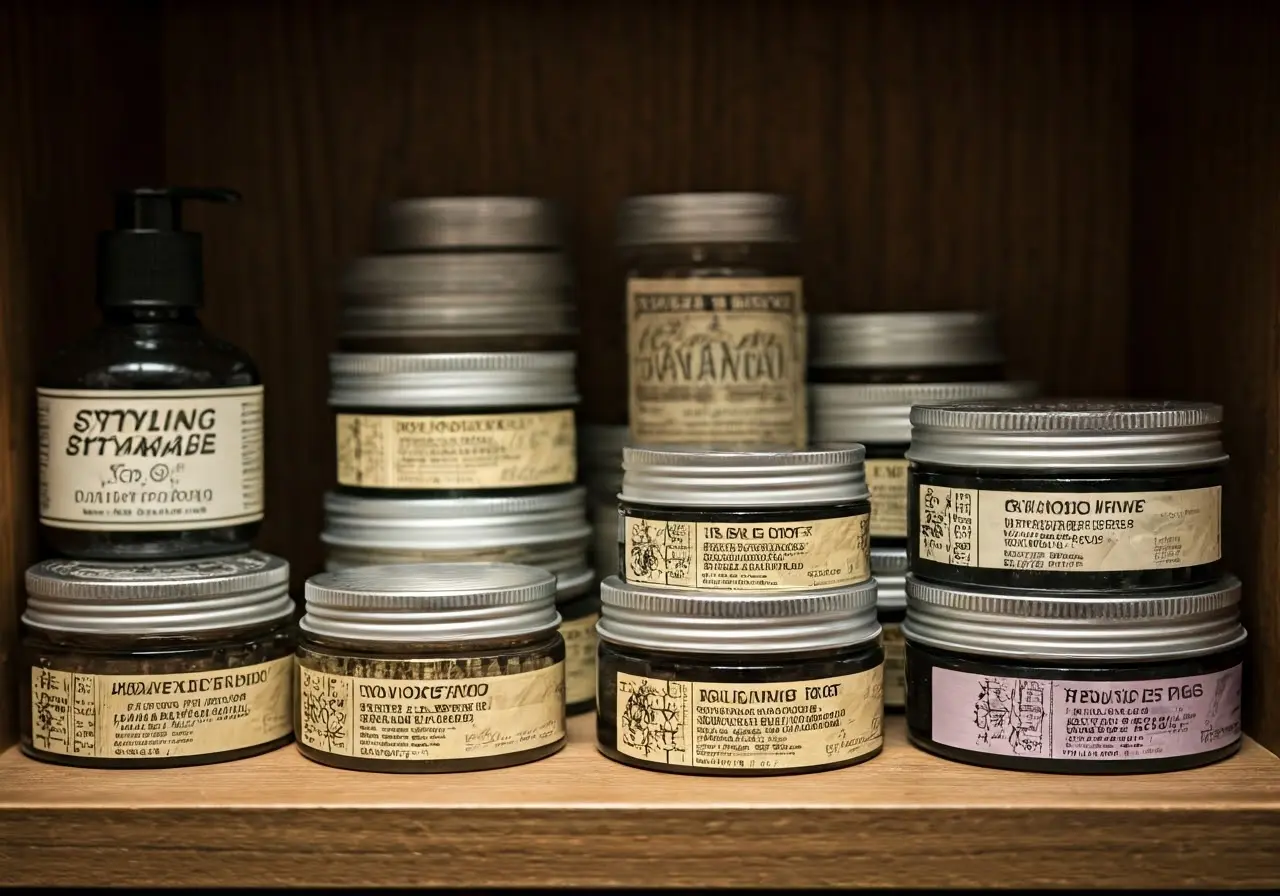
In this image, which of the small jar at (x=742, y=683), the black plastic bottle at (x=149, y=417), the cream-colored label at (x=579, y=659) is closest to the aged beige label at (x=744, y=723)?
the small jar at (x=742, y=683)

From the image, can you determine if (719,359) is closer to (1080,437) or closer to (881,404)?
(881,404)

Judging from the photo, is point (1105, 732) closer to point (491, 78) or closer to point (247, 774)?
point (247, 774)

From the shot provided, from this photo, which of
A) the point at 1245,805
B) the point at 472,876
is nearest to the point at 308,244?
the point at 472,876

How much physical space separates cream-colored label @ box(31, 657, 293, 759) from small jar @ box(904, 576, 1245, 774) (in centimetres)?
29

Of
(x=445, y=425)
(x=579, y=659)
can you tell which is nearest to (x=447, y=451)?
(x=445, y=425)

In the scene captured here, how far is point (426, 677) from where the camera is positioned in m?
0.63

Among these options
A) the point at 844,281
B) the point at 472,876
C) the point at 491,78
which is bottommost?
the point at 472,876

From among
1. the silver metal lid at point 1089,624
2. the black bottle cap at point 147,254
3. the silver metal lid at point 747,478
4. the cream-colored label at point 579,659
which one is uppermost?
the black bottle cap at point 147,254

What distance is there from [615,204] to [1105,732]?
0.40 meters

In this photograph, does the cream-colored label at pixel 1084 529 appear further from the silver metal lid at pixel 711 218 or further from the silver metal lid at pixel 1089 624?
the silver metal lid at pixel 711 218

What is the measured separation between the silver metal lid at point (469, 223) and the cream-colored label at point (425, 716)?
229 mm

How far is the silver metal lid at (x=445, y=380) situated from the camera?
0.73 metres

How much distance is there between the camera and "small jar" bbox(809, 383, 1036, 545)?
74cm

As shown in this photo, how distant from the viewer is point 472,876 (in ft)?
1.91
